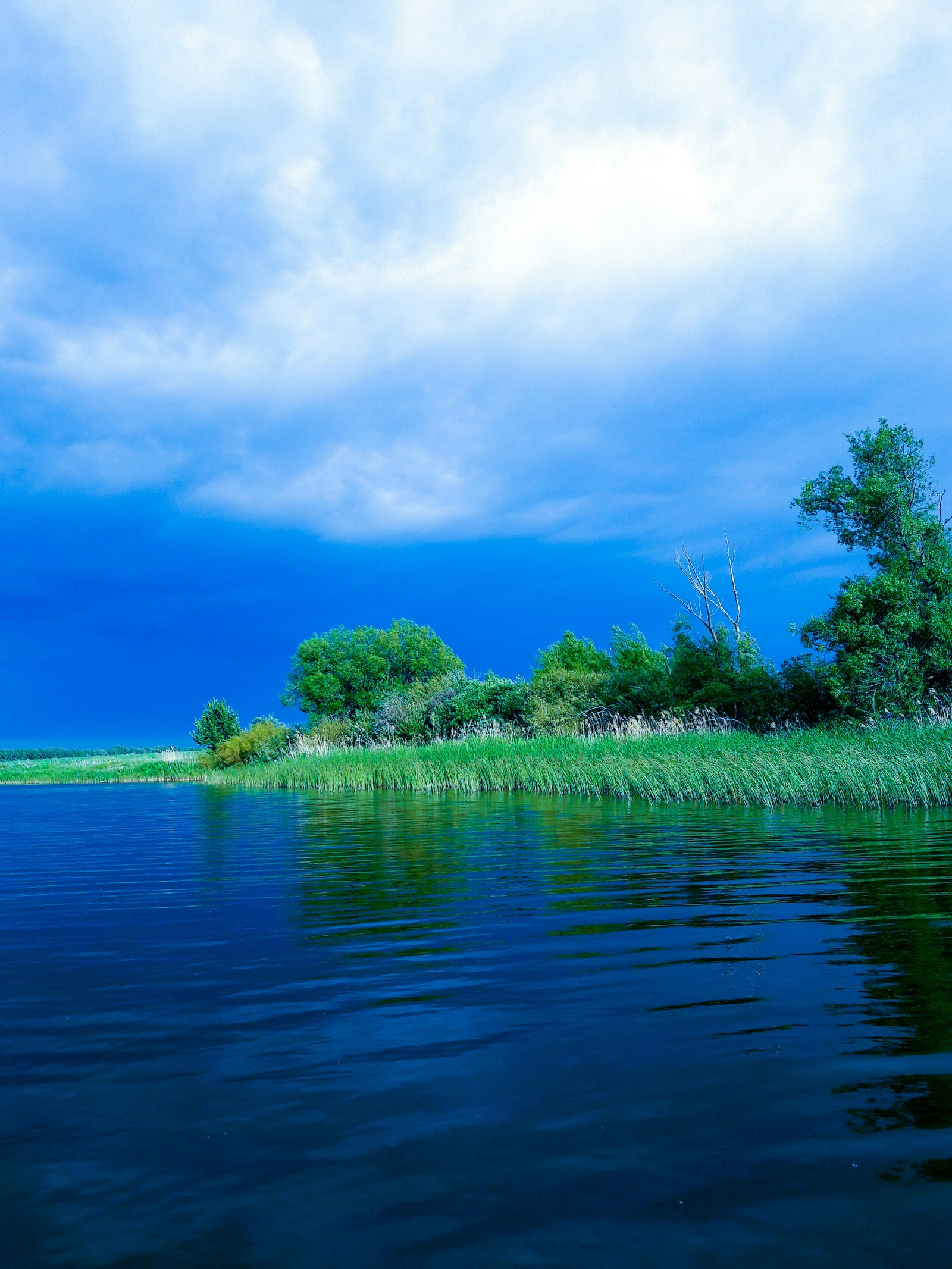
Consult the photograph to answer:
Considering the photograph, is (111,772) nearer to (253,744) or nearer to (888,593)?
(253,744)

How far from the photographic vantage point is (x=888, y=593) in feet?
92.7

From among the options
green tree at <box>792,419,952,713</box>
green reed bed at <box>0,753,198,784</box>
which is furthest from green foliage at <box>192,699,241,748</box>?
green tree at <box>792,419,952,713</box>

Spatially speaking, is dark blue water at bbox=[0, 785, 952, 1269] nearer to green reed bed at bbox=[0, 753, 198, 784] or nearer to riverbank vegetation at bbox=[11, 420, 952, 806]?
riverbank vegetation at bbox=[11, 420, 952, 806]

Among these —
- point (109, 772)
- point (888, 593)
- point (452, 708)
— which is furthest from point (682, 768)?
point (109, 772)

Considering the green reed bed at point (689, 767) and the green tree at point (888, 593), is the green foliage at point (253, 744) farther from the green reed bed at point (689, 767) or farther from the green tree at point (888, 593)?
the green tree at point (888, 593)

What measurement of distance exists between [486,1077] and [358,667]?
67234 mm

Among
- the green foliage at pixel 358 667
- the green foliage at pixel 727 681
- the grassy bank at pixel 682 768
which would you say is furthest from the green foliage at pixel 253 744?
the green foliage at pixel 727 681

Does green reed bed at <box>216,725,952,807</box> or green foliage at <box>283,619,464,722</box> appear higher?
green foliage at <box>283,619,464,722</box>

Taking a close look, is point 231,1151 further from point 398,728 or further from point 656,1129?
point 398,728

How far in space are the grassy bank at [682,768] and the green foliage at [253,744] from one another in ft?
57.4

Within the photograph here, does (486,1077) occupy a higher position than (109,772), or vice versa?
(109,772)

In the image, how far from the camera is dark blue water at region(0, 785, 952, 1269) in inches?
96.7

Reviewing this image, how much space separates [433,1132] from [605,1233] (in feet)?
2.78

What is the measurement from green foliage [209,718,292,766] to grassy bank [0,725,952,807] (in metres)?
17.5
